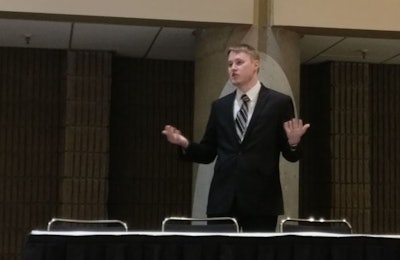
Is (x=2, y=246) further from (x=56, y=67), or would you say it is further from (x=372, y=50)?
(x=372, y=50)

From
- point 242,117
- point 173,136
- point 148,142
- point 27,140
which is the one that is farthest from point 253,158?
point 27,140

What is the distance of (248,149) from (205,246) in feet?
Result: 4.27

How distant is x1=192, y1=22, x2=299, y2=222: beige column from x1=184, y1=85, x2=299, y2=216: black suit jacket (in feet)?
9.24

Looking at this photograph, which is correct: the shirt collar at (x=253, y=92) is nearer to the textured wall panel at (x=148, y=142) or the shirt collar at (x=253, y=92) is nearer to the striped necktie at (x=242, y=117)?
the striped necktie at (x=242, y=117)

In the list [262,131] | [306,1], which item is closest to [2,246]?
[306,1]

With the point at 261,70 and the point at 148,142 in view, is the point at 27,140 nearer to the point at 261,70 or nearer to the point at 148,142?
the point at 148,142

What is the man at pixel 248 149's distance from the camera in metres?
4.38

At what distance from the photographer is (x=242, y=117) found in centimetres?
449

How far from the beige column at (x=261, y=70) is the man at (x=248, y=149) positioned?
2.81 metres

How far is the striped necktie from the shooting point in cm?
446

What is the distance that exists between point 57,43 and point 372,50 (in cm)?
408

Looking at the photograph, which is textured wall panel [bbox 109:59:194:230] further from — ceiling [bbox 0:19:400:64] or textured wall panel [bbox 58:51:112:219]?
textured wall panel [bbox 58:51:112:219]

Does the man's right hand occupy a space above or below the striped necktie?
below

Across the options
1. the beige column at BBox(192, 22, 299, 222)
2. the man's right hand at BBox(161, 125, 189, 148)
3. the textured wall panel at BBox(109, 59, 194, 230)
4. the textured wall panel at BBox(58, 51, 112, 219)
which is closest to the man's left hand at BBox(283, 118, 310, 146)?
the man's right hand at BBox(161, 125, 189, 148)
